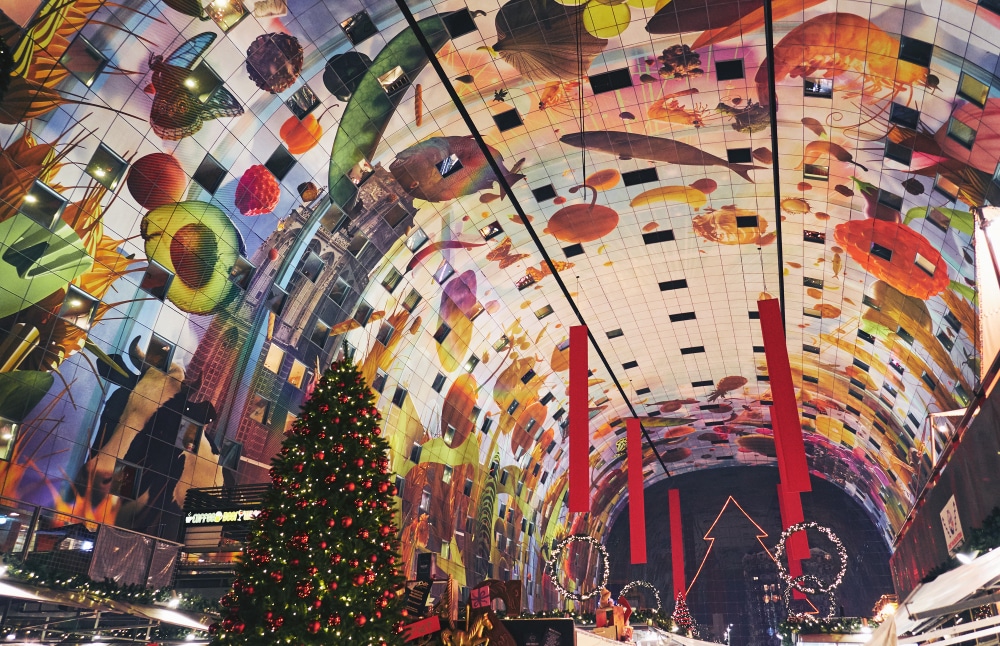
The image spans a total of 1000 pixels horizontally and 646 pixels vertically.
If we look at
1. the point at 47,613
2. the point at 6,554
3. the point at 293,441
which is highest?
the point at 293,441

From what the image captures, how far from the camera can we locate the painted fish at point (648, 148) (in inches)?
710

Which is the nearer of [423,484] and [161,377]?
[161,377]

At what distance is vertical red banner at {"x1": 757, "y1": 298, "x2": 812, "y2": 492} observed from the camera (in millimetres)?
15164

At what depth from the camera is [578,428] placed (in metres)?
17.1

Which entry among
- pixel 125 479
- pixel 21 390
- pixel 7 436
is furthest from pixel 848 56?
pixel 7 436

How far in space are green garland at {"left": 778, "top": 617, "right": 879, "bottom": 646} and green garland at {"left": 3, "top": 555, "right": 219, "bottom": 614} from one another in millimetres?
21327

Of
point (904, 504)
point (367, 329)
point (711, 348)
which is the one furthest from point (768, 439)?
point (367, 329)

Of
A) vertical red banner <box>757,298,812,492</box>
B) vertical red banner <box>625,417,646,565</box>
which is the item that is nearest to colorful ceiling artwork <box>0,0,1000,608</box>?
vertical red banner <box>757,298,812,492</box>

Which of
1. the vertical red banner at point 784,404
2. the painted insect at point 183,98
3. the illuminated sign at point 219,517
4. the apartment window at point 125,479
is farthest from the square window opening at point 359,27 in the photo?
the vertical red banner at point 784,404

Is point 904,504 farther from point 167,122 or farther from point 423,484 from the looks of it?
point 167,122

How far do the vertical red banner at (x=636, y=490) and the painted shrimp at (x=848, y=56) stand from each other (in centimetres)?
1304

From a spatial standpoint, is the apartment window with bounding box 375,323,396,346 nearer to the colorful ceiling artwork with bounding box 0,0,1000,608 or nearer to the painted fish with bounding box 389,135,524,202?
the colorful ceiling artwork with bounding box 0,0,1000,608

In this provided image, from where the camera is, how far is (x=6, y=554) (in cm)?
1175

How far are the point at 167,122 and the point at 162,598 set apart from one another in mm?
8709
